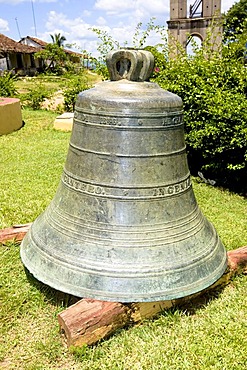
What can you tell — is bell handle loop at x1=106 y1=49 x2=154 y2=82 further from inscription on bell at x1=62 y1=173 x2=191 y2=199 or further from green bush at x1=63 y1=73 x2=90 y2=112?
green bush at x1=63 y1=73 x2=90 y2=112

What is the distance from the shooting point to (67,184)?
212 centimetres

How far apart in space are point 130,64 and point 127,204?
762 mm

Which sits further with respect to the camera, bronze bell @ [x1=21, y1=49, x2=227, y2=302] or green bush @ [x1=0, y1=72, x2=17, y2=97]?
A: green bush @ [x1=0, y1=72, x2=17, y2=97]

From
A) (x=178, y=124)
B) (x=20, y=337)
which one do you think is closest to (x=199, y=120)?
(x=178, y=124)

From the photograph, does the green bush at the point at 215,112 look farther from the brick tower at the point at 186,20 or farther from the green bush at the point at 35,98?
the brick tower at the point at 186,20

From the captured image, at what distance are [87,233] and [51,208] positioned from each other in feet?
1.31

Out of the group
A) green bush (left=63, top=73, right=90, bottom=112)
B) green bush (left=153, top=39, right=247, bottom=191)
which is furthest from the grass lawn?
green bush (left=63, top=73, right=90, bottom=112)

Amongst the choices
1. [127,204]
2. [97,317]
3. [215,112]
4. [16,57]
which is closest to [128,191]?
[127,204]

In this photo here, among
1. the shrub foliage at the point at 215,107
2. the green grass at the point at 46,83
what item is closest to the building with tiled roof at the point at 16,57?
the green grass at the point at 46,83

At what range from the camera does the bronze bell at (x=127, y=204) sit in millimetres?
1856

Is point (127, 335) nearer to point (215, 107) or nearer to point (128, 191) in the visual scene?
point (128, 191)

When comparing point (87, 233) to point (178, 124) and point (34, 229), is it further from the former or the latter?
point (178, 124)

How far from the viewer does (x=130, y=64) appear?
1.95 m

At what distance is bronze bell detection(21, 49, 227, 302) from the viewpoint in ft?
6.09
